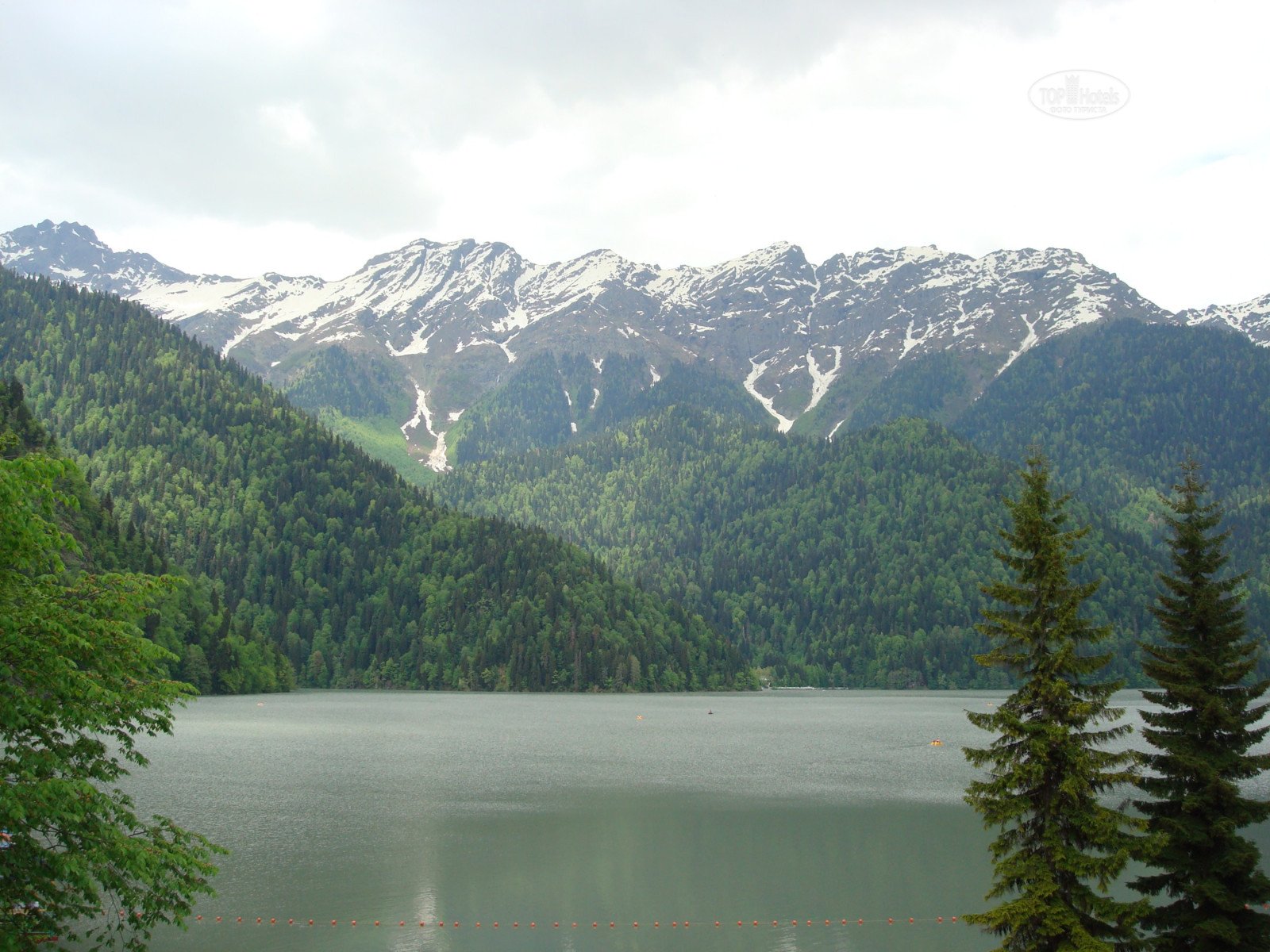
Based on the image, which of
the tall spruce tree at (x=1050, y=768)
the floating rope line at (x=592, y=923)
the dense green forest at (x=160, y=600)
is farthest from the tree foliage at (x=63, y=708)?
the dense green forest at (x=160, y=600)

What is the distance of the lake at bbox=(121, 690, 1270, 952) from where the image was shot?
150 ft

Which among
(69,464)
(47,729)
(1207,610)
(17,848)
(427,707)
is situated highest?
(69,464)

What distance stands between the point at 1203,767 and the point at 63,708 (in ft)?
98.8

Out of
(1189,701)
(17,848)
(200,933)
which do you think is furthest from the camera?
(200,933)

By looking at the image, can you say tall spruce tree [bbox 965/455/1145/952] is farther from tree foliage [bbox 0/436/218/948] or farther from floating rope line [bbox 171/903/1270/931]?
tree foliage [bbox 0/436/218/948]

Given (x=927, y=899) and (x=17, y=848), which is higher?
(x=17, y=848)

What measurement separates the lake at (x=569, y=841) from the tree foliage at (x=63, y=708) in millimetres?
21897

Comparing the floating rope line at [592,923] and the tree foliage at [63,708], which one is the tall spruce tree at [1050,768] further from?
the tree foliage at [63,708]

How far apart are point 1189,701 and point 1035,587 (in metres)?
7.03

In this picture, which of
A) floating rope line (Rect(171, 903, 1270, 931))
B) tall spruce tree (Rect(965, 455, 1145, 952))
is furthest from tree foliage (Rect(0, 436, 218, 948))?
floating rope line (Rect(171, 903, 1270, 931))

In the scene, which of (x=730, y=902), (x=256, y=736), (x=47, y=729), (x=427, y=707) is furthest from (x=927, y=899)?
(x=427, y=707)

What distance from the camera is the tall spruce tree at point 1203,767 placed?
31.3 m

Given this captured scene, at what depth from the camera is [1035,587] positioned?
3012 cm

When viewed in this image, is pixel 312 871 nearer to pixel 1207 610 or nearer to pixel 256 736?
pixel 1207 610
